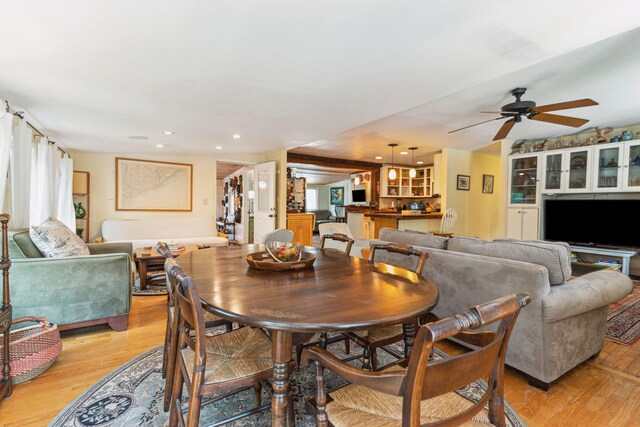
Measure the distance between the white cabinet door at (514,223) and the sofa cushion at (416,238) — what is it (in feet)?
12.1

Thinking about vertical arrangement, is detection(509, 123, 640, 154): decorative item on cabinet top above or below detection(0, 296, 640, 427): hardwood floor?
above

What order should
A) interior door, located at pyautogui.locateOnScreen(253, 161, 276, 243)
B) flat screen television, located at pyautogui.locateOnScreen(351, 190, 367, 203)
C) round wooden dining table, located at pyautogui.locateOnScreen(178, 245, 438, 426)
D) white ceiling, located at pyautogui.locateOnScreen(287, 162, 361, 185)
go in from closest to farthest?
round wooden dining table, located at pyautogui.locateOnScreen(178, 245, 438, 426), interior door, located at pyautogui.locateOnScreen(253, 161, 276, 243), flat screen television, located at pyautogui.locateOnScreen(351, 190, 367, 203), white ceiling, located at pyautogui.locateOnScreen(287, 162, 361, 185)

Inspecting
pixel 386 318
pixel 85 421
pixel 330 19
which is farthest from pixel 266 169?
pixel 386 318

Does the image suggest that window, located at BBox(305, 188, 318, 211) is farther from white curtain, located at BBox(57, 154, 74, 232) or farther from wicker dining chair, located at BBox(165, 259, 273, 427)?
wicker dining chair, located at BBox(165, 259, 273, 427)

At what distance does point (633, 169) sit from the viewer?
168 inches

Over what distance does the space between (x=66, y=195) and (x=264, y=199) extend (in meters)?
3.11

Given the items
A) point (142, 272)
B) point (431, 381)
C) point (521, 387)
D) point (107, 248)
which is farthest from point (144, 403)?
point (107, 248)

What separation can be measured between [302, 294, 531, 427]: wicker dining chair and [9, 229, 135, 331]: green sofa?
7.43ft

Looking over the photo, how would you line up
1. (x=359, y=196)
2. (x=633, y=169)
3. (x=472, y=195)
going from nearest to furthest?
(x=633, y=169) → (x=472, y=195) → (x=359, y=196)

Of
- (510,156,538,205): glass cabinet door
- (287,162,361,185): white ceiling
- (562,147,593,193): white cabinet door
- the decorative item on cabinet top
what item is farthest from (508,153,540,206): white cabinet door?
(287,162,361,185): white ceiling

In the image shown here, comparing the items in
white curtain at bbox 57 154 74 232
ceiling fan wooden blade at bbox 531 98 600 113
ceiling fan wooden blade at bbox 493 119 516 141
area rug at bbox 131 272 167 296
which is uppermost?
ceiling fan wooden blade at bbox 531 98 600 113

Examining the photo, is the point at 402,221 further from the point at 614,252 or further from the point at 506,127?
the point at 614,252

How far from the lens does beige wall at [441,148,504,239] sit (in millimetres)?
6488

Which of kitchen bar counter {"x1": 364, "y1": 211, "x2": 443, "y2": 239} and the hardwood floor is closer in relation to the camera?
the hardwood floor
